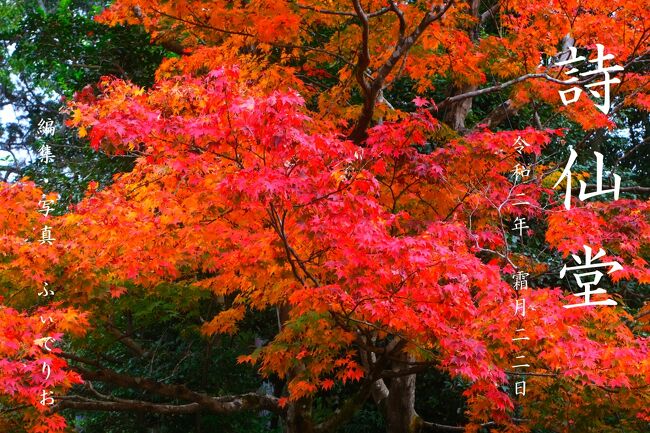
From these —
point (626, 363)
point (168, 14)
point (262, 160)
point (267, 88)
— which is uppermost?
point (168, 14)

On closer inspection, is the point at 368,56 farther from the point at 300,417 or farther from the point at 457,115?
the point at 300,417

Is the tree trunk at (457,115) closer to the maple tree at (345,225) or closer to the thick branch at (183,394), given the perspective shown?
the maple tree at (345,225)

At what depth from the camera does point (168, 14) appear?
725 centimetres

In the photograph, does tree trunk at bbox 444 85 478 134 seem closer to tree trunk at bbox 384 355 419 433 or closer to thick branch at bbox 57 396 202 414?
A: tree trunk at bbox 384 355 419 433

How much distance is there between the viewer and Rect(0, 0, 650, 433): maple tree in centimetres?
496

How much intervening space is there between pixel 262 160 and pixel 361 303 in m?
1.22

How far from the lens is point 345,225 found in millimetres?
Result: 5035

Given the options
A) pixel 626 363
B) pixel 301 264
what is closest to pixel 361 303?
pixel 301 264

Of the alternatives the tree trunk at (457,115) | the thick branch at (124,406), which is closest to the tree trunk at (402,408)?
the thick branch at (124,406)

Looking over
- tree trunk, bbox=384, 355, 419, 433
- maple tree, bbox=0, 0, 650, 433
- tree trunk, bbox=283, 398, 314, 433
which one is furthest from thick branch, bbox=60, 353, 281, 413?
tree trunk, bbox=384, 355, 419, 433

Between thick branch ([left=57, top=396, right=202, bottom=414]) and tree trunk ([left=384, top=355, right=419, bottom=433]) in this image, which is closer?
thick branch ([left=57, top=396, right=202, bottom=414])

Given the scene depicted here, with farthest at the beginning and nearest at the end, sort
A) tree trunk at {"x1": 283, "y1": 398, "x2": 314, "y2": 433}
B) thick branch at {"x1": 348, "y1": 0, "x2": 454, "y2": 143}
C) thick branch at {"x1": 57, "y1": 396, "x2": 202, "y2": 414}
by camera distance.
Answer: tree trunk at {"x1": 283, "y1": 398, "x2": 314, "y2": 433} → thick branch at {"x1": 57, "y1": 396, "x2": 202, "y2": 414} → thick branch at {"x1": 348, "y1": 0, "x2": 454, "y2": 143}

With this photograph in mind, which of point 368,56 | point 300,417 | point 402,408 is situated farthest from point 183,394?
point 368,56

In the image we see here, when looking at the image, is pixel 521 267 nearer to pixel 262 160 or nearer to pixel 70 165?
pixel 262 160
